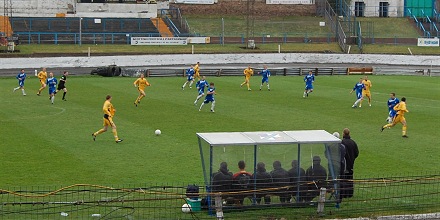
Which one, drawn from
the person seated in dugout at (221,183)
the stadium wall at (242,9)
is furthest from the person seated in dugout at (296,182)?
the stadium wall at (242,9)

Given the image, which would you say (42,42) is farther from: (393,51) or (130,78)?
(393,51)

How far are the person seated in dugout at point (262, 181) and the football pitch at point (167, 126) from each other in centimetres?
64

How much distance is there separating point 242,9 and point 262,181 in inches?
3141

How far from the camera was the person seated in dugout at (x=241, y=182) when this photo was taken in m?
19.5

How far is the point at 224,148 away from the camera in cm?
1938

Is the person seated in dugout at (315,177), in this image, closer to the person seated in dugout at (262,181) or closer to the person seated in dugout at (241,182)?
the person seated in dugout at (262,181)

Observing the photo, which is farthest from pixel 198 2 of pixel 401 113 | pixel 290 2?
pixel 401 113

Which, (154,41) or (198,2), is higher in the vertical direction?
(198,2)

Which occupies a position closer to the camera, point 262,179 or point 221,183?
point 221,183

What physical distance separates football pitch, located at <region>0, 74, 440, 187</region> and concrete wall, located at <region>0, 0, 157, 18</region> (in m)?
32.2

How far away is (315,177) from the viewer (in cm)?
2028

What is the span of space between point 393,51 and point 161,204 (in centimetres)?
6641

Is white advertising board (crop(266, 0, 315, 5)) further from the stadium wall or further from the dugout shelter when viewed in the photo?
the dugout shelter

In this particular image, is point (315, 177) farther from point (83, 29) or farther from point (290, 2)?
point (290, 2)
